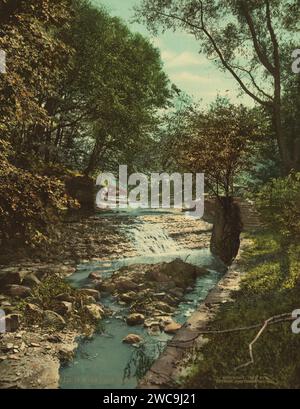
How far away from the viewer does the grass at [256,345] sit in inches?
198

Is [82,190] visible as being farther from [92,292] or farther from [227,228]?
[92,292]

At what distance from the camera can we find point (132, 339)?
8992 mm

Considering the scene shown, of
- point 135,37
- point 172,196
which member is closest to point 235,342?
point 135,37

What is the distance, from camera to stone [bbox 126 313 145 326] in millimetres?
10102

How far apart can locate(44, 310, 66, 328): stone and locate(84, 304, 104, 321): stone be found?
70 centimetres

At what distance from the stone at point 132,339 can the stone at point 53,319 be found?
58.6 inches

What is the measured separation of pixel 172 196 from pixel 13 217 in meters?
34.0

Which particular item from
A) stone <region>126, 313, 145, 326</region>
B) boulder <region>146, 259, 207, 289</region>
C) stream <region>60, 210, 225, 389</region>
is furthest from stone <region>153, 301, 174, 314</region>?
boulder <region>146, 259, 207, 289</region>

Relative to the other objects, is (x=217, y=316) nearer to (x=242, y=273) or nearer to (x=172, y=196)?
(x=242, y=273)

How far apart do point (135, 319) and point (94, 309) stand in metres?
1.06

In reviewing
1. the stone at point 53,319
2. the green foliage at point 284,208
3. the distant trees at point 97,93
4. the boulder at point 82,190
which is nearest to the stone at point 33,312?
the stone at point 53,319

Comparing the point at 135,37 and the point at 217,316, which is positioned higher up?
the point at 135,37

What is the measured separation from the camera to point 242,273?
10609 millimetres

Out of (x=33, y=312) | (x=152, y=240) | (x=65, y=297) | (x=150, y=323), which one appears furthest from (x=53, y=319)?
(x=152, y=240)
